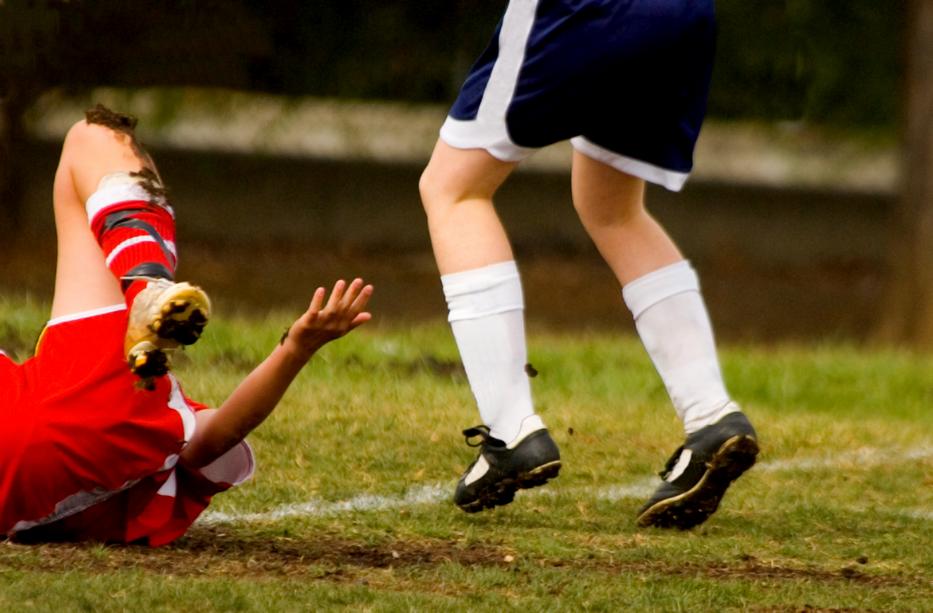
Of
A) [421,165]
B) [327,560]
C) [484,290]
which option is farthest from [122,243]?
[421,165]

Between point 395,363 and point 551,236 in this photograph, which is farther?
point 551,236

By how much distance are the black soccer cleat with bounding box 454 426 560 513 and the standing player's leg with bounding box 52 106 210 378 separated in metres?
0.94

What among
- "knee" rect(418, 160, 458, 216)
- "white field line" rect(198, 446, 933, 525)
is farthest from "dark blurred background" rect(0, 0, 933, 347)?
"knee" rect(418, 160, 458, 216)

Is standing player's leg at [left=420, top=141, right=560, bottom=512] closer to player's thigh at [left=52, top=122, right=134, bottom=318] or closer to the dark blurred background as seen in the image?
player's thigh at [left=52, top=122, right=134, bottom=318]

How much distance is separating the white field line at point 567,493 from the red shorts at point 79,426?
579 mm

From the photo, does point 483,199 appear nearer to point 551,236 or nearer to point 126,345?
point 126,345

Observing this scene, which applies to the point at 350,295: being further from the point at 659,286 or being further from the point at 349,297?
the point at 659,286

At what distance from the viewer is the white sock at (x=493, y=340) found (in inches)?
164

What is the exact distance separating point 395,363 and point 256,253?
348 inches

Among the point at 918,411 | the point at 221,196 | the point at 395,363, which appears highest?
the point at 221,196

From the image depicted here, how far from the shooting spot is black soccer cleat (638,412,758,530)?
4.19 meters

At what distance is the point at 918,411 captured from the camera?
26.0 ft

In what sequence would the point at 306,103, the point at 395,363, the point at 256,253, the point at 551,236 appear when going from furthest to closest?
the point at 551,236, the point at 256,253, the point at 306,103, the point at 395,363

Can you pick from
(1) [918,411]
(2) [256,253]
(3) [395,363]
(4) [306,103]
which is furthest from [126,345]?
(2) [256,253]
